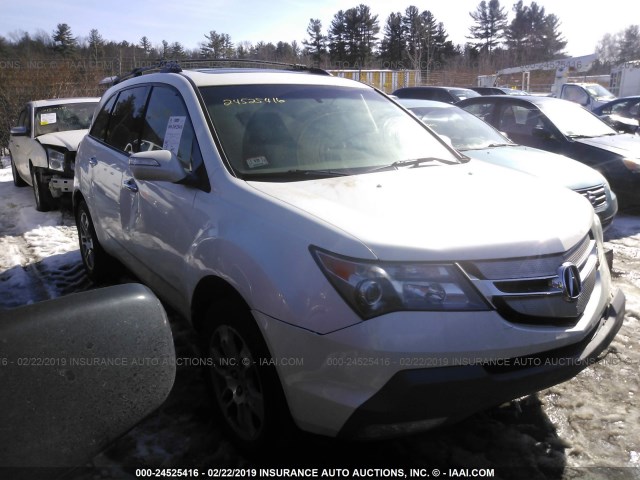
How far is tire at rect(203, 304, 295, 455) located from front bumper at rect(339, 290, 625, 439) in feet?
1.17

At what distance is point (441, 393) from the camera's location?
6.24 feet

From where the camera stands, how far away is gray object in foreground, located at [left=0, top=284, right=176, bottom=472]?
0.96m

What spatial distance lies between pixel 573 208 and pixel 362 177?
1.05 meters

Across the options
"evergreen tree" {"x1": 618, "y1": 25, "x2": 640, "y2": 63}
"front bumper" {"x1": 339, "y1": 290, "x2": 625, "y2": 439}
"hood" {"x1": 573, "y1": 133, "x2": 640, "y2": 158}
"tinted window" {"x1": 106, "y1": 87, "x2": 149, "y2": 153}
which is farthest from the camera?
"evergreen tree" {"x1": 618, "y1": 25, "x2": 640, "y2": 63}

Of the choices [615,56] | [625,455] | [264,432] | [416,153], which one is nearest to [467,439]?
[625,455]

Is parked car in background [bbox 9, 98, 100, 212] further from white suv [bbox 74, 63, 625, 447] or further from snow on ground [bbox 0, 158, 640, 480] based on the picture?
snow on ground [bbox 0, 158, 640, 480]

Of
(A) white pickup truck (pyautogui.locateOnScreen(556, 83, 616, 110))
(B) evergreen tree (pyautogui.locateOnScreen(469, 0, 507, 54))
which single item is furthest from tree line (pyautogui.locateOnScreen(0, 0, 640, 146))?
(A) white pickup truck (pyautogui.locateOnScreen(556, 83, 616, 110))


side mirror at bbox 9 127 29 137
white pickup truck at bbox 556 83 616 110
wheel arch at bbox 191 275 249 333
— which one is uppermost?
white pickup truck at bbox 556 83 616 110

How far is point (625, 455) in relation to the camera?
2.52 meters

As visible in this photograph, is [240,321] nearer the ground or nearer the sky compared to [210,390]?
nearer the sky

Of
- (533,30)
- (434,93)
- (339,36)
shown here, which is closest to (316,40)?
(339,36)

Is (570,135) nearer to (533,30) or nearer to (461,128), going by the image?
(461,128)

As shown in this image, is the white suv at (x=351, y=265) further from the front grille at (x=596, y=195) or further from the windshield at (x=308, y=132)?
the front grille at (x=596, y=195)

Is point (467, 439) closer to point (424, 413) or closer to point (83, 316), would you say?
point (424, 413)
